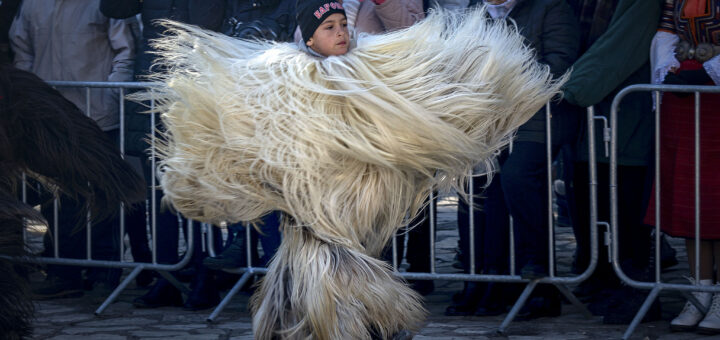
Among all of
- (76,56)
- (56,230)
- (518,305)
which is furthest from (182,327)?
(76,56)

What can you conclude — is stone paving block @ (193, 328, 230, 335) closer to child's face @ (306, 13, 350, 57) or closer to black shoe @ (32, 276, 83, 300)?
black shoe @ (32, 276, 83, 300)

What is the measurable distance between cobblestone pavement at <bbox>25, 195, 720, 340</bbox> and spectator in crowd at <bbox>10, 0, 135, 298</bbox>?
25 centimetres

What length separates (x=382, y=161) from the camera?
3.68 m

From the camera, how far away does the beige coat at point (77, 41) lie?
6.56 meters

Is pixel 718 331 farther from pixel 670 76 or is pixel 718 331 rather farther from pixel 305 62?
pixel 305 62

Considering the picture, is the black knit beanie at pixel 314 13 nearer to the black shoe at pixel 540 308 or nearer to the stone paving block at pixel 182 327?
the stone paving block at pixel 182 327

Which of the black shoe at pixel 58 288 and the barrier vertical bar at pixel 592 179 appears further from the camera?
the black shoe at pixel 58 288

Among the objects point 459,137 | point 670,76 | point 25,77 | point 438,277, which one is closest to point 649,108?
point 670,76

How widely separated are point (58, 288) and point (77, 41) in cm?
160

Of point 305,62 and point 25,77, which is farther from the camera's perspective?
point 25,77

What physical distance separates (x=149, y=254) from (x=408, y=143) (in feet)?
11.2

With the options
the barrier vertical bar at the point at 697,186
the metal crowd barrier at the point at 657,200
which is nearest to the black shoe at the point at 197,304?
the metal crowd barrier at the point at 657,200

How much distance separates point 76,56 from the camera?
21.6 ft

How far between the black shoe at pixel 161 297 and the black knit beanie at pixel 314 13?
104 inches
